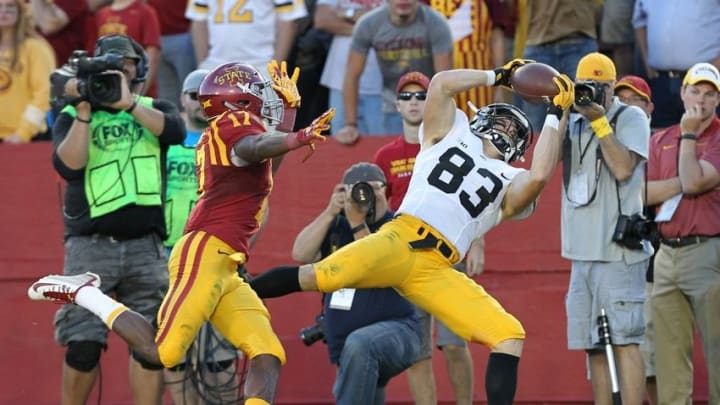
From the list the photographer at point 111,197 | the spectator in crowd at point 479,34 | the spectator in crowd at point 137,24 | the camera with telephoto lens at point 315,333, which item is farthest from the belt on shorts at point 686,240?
the spectator in crowd at point 137,24

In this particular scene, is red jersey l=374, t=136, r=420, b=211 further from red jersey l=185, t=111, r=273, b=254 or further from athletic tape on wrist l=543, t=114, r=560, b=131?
red jersey l=185, t=111, r=273, b=254

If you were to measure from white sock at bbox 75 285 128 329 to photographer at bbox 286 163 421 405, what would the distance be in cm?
146

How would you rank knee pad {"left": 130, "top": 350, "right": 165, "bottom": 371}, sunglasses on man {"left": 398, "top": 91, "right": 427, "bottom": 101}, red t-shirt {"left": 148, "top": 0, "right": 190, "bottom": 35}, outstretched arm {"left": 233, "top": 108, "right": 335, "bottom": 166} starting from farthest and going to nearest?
1. red t-shirt {"left": 148, "top": 0, "right": 190, "bottom": 35}
2. sunglasses on man {"left": 398, "top": 91, "right": 427, "bottom": 101}
3. knee pad {"left": 130, "top": 350, "right": 165, "bottom": 371}
4. outstretched arm {"left": 233, "top": 108, "right": 335, "bottom": 166}

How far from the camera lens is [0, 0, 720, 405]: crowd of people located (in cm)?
895

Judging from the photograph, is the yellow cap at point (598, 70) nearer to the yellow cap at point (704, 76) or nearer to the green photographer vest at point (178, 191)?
the yellow cap at point (704, 76)

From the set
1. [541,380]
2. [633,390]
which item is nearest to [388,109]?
[541,380]

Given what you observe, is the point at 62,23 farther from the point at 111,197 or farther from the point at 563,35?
the point at 563,35

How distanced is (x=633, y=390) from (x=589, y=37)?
3.07 m

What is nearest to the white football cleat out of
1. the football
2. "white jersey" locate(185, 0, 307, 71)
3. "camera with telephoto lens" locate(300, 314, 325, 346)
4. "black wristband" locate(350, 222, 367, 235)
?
"camera with telephoto lens" locate(300, 314, 325, 346)

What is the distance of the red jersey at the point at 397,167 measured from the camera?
10875 millimetres

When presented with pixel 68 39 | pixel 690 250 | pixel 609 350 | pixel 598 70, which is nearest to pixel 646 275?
pixel 690 250

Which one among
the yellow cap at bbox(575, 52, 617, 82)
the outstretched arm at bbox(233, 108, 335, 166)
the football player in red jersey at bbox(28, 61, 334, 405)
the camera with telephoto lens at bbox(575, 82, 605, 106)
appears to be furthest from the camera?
the yellow cap at bbox(575, 52, 617, 82)

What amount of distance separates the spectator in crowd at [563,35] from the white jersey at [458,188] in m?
2.70

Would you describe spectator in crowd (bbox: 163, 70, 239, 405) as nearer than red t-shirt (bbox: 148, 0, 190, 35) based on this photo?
Yes
